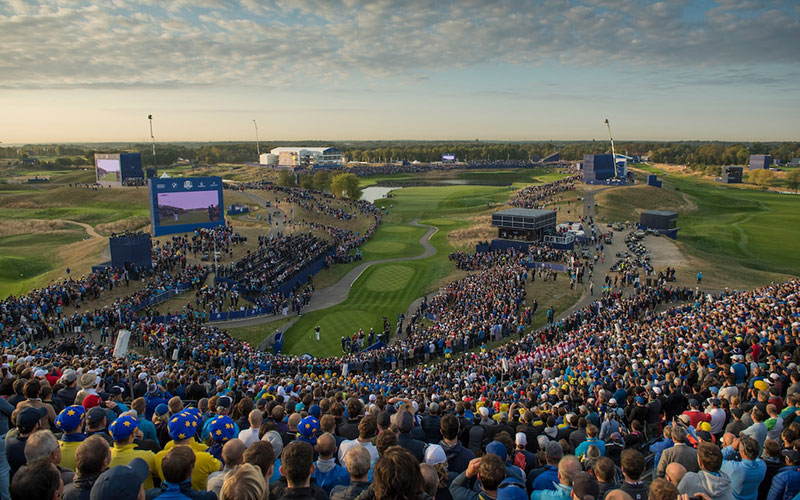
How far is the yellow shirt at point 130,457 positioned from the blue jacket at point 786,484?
7303 mm

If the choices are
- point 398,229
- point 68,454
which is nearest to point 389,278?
point 398,229

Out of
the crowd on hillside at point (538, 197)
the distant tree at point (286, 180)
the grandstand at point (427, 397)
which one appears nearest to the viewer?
the grandstand at point (427, 397)

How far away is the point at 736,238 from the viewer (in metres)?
58.0

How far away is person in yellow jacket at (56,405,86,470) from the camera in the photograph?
6316mm

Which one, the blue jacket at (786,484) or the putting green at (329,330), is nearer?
the blue jacket at (786,484)

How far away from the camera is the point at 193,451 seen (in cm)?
573

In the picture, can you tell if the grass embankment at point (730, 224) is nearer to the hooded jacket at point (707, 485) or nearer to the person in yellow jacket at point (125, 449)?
the hooded jacket at point (707, 485)

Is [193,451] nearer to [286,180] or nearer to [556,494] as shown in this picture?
[556,494]

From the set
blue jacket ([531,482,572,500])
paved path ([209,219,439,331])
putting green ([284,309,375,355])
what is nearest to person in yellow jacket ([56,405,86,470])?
blue jacket ([531,482,572,500])

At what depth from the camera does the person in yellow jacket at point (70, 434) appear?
6316mm

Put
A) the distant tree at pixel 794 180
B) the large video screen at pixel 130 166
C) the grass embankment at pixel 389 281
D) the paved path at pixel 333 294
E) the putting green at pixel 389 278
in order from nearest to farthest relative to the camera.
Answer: the grass embankment at pixel 389 281, the paved path at pixel 333 294, the putting green at pixel 389 278, the large video screen at pixel 130 166, the distant tree at pixel 794 180

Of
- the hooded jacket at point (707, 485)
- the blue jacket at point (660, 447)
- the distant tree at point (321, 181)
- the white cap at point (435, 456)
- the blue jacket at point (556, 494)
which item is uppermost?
the distant tree at point (321, 181)

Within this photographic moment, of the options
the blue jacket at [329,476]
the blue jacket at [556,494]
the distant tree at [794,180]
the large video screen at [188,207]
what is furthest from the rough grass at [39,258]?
the distant tree at [794,180]

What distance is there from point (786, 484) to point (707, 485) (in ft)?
5.03
